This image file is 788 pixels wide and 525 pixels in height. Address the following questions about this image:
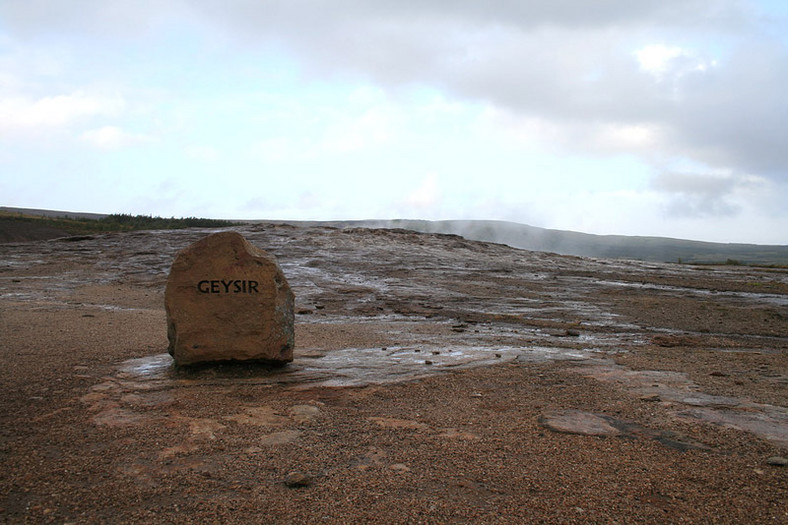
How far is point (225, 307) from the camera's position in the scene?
630 centimetres

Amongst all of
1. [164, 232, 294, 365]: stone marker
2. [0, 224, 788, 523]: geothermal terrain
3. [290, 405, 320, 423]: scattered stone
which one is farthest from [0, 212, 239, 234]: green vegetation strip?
[290, 405, 320, 423]: scattered stone

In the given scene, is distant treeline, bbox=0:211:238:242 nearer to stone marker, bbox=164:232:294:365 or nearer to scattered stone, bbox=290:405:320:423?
stone marker, bbox=164:232:294:365

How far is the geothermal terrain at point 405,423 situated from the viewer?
3102mm

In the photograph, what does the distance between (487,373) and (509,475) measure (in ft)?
8.96

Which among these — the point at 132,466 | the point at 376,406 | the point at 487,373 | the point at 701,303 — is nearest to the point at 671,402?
the point at 487,373

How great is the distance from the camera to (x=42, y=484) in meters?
3.28

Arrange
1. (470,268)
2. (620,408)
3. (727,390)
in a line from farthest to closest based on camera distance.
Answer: (470,268)
(727,390)
(620,408)


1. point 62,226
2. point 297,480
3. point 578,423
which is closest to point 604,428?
point 578,423

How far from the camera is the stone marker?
623 cm

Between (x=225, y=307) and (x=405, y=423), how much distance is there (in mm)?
2768

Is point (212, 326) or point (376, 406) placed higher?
point (212, 326)

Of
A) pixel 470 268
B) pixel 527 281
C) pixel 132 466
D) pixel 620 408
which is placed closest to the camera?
pixel 132 466

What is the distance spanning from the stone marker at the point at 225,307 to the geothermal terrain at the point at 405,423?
0.25m

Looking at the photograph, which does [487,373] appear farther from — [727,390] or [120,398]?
[120,398]
